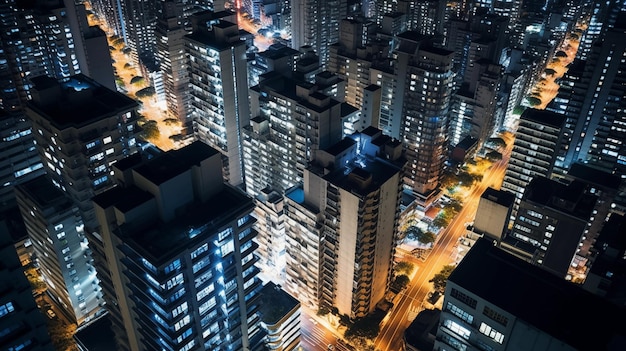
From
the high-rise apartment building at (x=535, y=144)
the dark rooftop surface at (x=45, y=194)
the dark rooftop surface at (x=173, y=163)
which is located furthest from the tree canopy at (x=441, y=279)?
the dark rooftop surface at (x=45, y=194)

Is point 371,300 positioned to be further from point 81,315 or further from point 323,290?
point 81,315

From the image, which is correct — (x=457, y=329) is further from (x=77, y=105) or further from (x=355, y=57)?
(x=355, y=57)

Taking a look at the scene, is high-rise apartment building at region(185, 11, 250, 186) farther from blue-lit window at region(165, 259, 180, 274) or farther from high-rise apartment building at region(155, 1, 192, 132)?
blue-lit window at region(165, 259, 180, 274)

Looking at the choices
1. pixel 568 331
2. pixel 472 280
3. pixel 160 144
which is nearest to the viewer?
pixel 568 331

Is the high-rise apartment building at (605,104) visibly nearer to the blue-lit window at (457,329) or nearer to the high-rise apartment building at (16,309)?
the blue-lit window at (457,329)

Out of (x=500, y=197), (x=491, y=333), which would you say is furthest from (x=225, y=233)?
(x=500, y=197)

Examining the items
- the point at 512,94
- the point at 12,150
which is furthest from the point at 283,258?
the point at 512,94

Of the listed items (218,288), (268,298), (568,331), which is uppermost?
(568,331)

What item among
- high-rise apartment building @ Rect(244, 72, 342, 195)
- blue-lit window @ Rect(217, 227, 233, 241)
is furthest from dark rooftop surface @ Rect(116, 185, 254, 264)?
high-rise apartment building @ Rect(244, 72, 342, 195)

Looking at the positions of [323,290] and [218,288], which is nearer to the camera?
[218,288]
